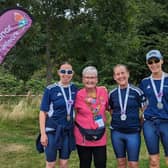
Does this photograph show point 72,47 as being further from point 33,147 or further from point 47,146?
point 47,146

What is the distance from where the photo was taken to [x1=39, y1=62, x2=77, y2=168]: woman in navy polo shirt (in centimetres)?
520

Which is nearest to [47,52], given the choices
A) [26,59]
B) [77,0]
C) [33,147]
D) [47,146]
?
[26,59]

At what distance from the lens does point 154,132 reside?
525 cm

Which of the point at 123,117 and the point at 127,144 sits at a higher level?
the point at 123,117

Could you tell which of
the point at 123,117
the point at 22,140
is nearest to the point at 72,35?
the point at 22,140

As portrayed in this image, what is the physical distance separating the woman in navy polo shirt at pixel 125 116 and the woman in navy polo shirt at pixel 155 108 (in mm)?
110

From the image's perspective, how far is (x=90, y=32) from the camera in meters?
9.34

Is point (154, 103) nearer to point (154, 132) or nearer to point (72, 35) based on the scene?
point (154, 132)

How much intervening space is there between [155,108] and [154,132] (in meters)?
0.31

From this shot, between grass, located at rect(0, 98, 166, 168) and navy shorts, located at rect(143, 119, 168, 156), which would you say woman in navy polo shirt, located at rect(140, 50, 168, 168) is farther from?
grass, located at rect(0, 98, 166, 168)

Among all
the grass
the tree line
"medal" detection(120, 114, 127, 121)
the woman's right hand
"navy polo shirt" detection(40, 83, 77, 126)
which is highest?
the tree line

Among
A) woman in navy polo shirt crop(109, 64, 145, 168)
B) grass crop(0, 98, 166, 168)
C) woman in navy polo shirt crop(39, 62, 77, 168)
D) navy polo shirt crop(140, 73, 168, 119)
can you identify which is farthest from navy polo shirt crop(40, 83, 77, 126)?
grass crop(0, 98, 166, 168)

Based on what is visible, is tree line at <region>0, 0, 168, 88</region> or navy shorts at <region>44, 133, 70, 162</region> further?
tree line at <region>0, 0, 168, 88</region>

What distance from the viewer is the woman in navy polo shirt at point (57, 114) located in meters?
5.20
